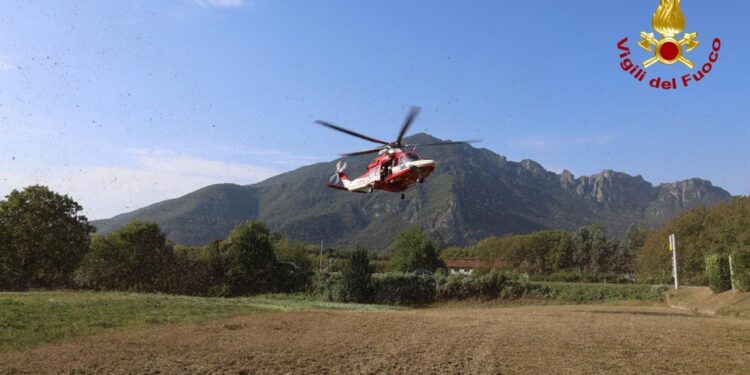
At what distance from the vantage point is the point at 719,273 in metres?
34.9

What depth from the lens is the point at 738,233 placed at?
2398 inches

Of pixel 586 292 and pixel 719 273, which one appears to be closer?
pixel 719 273

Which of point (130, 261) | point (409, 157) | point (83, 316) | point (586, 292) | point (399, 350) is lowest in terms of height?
point (586, 292)


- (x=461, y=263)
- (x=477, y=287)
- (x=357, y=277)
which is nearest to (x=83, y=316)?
(x=357, y=277)

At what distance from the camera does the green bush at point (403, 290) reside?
50.8 metres

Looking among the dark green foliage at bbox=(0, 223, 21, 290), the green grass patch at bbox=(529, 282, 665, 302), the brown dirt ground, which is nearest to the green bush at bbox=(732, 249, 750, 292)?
the brown dirt ground

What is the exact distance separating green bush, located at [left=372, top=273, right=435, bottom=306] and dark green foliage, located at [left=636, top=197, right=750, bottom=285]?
111 feet

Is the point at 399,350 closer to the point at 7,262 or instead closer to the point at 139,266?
the point at 139,266

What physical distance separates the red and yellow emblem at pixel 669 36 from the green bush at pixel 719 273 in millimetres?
25414

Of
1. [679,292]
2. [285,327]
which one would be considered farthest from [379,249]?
[285,327]

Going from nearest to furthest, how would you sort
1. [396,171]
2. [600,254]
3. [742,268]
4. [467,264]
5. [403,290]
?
[396,171]
[742,268]
[403,290]
[600,254]
[467,264]

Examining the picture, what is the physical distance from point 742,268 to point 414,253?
67217 mm

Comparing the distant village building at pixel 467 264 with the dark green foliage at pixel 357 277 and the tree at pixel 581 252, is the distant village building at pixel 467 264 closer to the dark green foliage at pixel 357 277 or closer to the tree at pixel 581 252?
the tree at pixel 581 252

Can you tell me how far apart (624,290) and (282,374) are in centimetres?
5041
